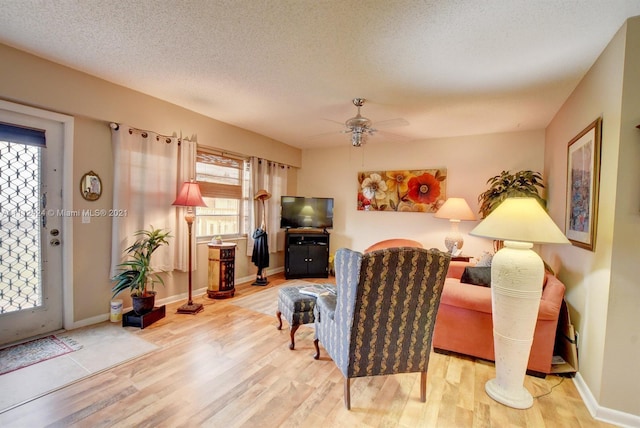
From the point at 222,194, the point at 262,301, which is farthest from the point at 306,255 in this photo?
the point at 222,194

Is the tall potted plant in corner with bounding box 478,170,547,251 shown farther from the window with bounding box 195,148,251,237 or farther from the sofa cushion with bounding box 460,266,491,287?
the window with bounding box 195,148,251,237

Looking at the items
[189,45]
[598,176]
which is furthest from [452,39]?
[189,45]

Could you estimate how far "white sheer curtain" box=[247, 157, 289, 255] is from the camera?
483cm

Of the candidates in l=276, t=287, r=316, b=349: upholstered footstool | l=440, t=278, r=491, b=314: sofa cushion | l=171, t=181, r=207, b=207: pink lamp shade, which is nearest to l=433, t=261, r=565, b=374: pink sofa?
l=440, t=278, r=491, b=314: sofa cushion

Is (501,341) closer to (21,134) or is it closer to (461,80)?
(461,80)

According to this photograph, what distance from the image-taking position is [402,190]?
193 inches

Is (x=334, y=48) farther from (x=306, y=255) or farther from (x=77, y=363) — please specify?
(x=306, y=255)

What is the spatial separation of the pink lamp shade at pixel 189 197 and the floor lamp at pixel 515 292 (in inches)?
118

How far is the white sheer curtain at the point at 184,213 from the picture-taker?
367 cm

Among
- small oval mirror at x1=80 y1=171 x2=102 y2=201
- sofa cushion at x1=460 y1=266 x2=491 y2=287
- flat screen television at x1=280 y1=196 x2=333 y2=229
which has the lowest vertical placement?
sofa cushion at x1=460 y1=266 x2=491 y2=287

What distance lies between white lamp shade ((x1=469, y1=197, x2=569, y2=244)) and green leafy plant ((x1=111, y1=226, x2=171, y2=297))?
3187 millimetres

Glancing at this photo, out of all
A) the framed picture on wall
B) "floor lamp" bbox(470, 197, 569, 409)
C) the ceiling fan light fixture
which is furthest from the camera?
the ceiling fan light fixture

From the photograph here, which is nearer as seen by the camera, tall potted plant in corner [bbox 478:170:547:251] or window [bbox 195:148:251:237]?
tall potted plant in corner [bbox 478:170:547:251]

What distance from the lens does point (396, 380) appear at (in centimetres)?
215
